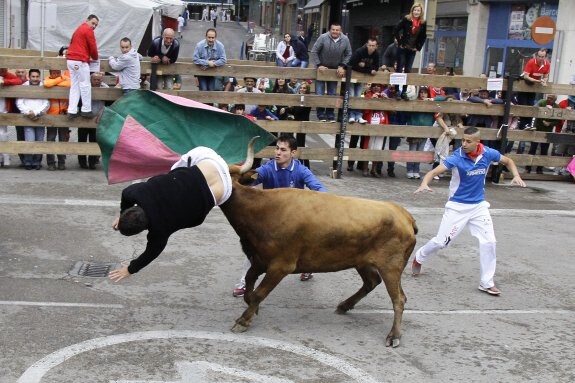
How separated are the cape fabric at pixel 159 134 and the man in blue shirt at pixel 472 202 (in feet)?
7.14

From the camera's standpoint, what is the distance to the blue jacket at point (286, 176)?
8.09m

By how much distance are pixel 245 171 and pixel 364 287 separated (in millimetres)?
1672

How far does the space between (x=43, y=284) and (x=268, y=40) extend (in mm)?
30762

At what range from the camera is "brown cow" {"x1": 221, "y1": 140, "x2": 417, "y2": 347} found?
22.5 feet

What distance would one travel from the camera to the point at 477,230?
8805 mm

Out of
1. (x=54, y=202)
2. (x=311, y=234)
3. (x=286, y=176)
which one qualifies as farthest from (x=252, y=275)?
(x=54, y=202)

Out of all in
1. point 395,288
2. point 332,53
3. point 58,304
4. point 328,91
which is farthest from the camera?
point 332,53

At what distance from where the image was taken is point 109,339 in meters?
6.71

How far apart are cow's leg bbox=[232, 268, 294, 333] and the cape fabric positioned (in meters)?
1.36

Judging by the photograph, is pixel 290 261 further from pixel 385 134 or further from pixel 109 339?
pixel 385 134

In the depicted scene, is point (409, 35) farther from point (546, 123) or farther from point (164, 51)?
point (164, 51)

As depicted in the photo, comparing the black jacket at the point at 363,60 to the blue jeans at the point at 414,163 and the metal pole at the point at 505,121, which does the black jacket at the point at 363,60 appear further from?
the metal pole at the point at 505,121

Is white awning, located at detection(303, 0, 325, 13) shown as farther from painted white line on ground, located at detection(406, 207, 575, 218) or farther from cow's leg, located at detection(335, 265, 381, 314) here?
cow's leg, located at detection(335, 265, 381, 314)

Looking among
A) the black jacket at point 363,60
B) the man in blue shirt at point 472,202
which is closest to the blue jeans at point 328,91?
the black jacket at point 363,60
